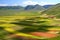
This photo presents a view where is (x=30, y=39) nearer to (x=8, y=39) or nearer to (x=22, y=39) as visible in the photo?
(x=22, y=39)

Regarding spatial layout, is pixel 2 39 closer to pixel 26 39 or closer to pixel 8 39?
pixel 8 39

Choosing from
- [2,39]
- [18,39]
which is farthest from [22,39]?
[2,39]

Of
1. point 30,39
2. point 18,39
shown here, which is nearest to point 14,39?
point 18,39

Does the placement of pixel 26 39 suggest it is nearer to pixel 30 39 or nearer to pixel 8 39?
pixel 30 39

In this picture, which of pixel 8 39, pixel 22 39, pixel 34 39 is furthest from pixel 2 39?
pixel 34 39

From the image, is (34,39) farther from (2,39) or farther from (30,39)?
(2,39)
